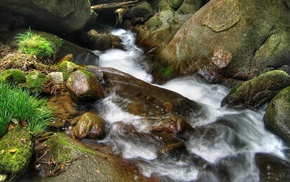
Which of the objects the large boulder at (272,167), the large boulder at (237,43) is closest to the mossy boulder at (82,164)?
the large boulder at (272,167)

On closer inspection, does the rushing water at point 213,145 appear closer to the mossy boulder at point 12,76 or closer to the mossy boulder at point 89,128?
the mossy boulder at point 89,128

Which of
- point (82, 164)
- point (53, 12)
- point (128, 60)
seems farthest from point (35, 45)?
point (82, 164)

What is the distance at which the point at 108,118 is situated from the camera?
249 inches

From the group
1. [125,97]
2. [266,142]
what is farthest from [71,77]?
[266,142]

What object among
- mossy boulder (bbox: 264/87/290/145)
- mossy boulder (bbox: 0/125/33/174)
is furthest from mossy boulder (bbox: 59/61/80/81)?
mossy boulder (bbox: 264/87/290/145)

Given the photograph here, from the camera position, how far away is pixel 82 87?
659 centimetres

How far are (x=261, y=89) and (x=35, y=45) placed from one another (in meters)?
6.73

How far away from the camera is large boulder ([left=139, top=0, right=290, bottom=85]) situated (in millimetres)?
8500

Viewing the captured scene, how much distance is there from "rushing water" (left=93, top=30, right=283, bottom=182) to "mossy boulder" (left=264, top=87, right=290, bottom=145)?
7.1 inches

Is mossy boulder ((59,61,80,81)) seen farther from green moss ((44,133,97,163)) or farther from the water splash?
the water splash

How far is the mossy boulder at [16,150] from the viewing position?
3881mm

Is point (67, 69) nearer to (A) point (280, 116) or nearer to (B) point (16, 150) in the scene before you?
(B) point (16, 150)

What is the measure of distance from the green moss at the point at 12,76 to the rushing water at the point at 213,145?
216 cm

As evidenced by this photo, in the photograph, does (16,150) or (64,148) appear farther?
(64,148)
